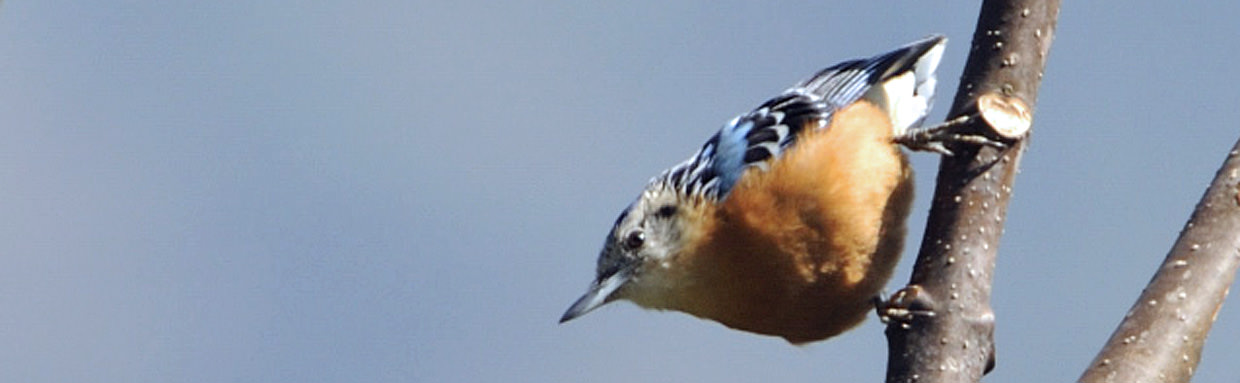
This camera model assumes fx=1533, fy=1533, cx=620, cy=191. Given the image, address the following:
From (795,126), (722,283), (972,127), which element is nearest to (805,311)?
(722,283)

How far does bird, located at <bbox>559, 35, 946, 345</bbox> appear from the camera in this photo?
4734 mm

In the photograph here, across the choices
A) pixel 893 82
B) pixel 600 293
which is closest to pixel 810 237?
pixel 600 293

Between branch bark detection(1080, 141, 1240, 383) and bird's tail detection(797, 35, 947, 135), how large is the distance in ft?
6.61

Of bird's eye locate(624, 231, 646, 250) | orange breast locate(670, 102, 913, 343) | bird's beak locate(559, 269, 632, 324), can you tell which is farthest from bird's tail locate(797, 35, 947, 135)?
bird's beak locate(559, 269, 632, 324)

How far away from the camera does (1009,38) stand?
→ 3.17 meters

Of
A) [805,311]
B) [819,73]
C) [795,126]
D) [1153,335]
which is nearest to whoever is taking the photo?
[1153,335]

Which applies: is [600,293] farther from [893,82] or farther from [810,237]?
[893,82]

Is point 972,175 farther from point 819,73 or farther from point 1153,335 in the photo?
point 819,73

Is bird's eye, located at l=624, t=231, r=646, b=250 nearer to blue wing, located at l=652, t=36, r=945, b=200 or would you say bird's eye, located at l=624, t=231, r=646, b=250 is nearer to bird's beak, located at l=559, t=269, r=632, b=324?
bird's beak, located at l=559, t=269, r=632, b=324

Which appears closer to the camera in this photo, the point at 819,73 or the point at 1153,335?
the point at 1153,335

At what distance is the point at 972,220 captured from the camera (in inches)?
122

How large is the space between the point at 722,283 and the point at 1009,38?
1914 mm

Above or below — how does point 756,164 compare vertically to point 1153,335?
above

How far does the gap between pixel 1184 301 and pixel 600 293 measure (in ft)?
7.72
